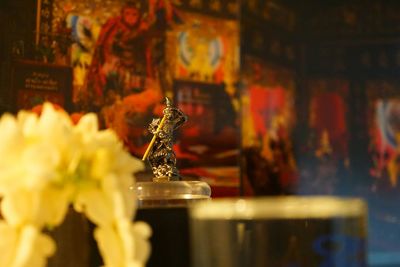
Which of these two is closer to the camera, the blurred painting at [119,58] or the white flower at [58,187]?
the white flower at [58,187]

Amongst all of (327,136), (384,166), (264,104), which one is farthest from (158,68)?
(384,166)

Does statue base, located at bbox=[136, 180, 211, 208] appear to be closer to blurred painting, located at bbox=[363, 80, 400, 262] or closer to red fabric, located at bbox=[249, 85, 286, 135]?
red fabric, located at bbox=[249, 85, 286, 135]

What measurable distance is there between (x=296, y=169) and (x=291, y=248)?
118 inches

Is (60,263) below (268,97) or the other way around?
A: below

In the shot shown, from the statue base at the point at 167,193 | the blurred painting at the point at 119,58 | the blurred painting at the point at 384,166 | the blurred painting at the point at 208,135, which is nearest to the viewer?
the statue base at the point at 167,193

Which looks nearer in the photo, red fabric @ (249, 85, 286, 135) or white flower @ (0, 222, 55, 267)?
white flower @ (0, 222, 55, 267)

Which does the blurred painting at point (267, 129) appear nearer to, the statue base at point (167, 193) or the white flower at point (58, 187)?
the statue base at point (167, 193)

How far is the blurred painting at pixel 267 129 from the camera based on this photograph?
9.80ft

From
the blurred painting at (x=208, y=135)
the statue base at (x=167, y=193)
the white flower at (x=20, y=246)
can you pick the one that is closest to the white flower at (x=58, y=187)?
the white flower at (x=20, y=246)

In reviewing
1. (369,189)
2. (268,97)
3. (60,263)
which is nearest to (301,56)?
(268,97)

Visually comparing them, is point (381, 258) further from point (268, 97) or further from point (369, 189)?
point (268, 97)

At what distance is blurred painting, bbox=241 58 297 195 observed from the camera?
118 inches

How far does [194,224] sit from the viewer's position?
415 mm

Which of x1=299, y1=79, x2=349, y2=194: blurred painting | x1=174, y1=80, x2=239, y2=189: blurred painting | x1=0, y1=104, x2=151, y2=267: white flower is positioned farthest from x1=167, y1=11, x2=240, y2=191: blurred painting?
x1=0, y1=104, x2=151, y2=267: white flower
